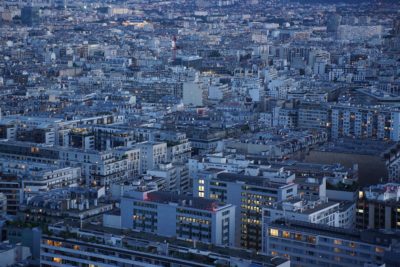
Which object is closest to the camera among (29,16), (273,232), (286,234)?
(286,234)

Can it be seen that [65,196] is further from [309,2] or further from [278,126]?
[309,2]

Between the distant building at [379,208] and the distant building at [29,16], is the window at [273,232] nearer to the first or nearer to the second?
the distant building at [379,208]

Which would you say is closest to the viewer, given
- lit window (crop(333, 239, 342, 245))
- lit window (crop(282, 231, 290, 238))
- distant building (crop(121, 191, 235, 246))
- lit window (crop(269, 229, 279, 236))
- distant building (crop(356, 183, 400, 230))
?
lit window (crop(333, 239, 342, 245))

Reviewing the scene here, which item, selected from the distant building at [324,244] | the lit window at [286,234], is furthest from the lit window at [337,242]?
the lit window at [286,234]

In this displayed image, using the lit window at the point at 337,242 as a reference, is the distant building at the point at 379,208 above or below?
below

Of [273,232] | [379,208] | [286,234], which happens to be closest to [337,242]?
[286,234]

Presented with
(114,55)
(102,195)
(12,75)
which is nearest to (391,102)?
(102,195)

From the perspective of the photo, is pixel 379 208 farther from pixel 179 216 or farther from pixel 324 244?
pixel 179 216

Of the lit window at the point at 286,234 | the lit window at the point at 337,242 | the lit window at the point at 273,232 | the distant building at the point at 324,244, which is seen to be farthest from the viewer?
the lit window at the point at 273,232

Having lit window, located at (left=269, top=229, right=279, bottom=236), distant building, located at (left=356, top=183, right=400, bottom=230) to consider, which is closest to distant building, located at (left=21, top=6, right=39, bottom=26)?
distant building, located at (left=356, top=183, right=400, bottom=230)

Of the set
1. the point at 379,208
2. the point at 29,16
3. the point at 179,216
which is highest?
the point at 29,16

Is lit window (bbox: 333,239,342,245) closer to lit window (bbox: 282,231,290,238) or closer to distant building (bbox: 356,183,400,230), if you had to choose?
lit window (bbox: 282,231,290,238)
